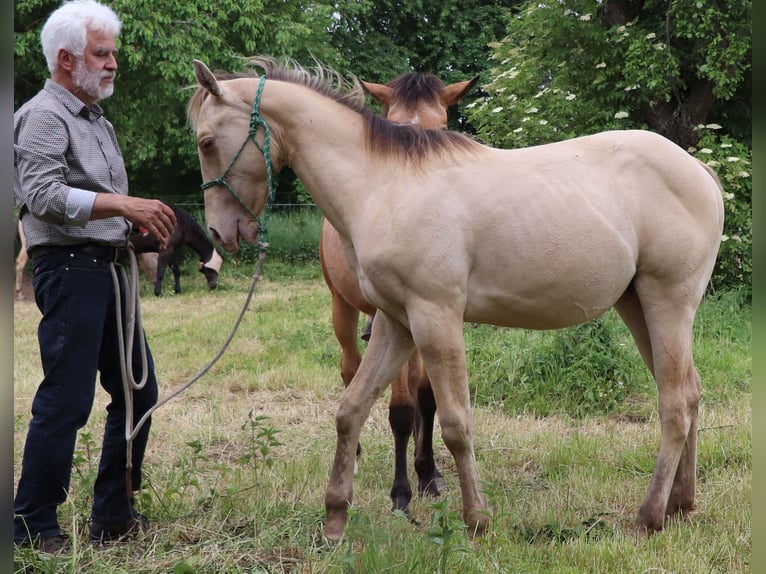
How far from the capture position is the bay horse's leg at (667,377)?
3490 mm

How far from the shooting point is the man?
291cm

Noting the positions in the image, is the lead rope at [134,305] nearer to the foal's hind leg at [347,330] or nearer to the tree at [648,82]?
the foal's hind leg at [347,330]

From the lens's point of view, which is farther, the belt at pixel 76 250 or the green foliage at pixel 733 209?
the green foliage at pixel 733 209

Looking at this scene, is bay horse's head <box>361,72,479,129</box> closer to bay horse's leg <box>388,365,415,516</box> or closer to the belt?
bay horse's leg <box>388,365,415,516</box>

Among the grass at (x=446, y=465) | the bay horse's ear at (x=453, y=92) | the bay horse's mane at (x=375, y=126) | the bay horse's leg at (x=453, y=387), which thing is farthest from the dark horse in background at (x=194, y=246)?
the bay horse's leg at (x=453, y=387)

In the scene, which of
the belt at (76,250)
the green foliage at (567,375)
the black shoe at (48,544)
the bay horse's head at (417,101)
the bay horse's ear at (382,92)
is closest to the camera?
the black shoe at (48,544)

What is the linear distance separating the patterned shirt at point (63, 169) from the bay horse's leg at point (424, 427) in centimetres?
190

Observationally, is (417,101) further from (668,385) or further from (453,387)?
(668,385)

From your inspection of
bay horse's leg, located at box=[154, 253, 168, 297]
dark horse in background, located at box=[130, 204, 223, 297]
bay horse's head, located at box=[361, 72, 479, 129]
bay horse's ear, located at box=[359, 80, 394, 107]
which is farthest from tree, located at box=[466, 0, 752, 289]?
bay horse's leg, located at box=[154, 253, 168, 297]

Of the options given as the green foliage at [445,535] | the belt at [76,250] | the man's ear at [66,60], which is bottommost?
the green foliage at [445,535]

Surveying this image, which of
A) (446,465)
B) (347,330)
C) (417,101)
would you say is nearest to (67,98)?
(417,101)

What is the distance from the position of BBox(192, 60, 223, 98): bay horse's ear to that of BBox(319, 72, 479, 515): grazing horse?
1189 millimetres

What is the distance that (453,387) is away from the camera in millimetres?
3230

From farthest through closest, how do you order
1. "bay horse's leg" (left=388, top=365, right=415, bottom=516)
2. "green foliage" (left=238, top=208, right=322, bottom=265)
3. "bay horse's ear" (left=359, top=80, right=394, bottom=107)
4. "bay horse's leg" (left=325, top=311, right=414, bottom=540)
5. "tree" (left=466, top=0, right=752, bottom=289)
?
"green foliage" (left=238, top=208, right=322, bottom=265) < "tree" (left=466, top=0, right=752, bottom=289) < "bay horse's ear" (left=359, top=80, right=394, bottom=107) < "bay horse's leg" (left=388, top=365, right=415, bottom=516) < "bay horse's leg" (left=325, top=311, right=414, bottom=540)
